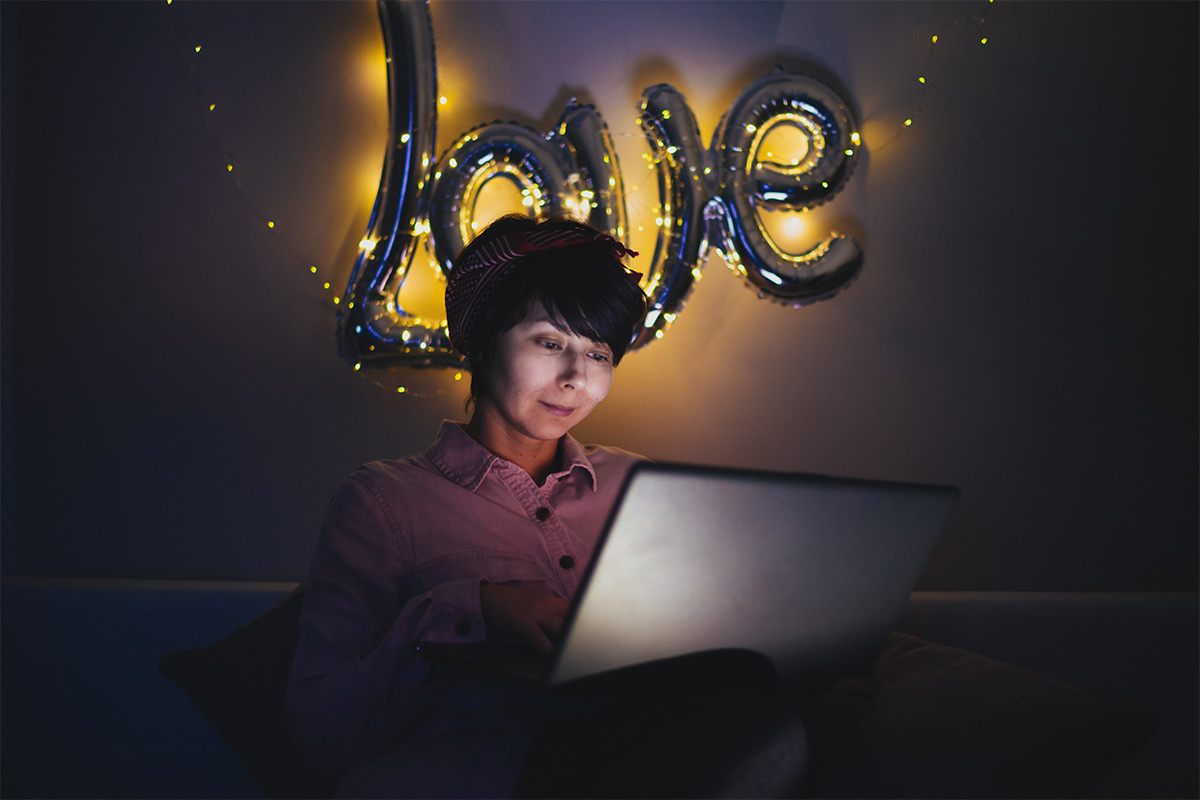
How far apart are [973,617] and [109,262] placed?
2098 millimetres

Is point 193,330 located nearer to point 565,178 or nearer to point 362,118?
point 362,118

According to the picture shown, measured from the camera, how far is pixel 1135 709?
100 centimetres

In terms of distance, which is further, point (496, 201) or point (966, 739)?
point (496, 201)

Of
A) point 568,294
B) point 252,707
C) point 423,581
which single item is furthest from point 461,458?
point 252,707

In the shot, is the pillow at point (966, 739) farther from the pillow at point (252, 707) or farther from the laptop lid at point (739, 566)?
the pillow at point (252, 707)

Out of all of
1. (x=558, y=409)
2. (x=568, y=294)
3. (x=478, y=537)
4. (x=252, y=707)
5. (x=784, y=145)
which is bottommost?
(x=252, y=707)

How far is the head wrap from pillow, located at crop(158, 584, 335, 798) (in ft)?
2.17

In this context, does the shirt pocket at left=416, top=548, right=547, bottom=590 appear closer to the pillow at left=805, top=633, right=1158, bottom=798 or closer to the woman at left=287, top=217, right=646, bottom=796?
the woman at left=287, top=217, right=646, bottom=796

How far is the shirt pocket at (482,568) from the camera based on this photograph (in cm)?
121

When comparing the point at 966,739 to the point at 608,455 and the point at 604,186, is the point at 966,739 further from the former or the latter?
the point at 604,186

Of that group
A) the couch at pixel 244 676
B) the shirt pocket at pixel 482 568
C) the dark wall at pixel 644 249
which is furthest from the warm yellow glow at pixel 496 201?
the couch at pixel 244 676

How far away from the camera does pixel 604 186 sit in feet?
5.36

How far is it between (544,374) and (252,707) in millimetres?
754

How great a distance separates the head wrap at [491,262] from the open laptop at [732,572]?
0.64 metres
